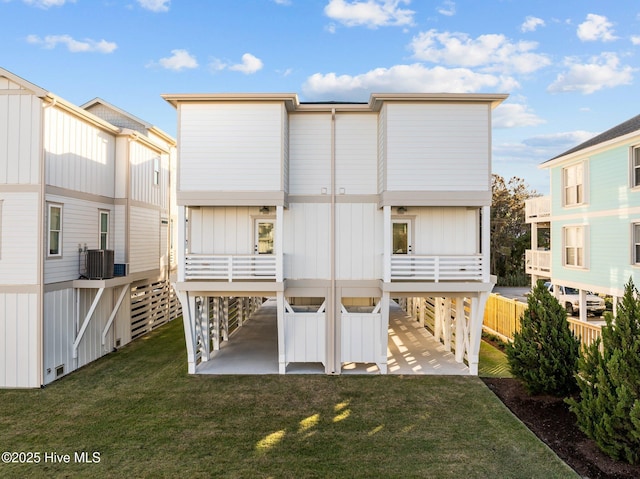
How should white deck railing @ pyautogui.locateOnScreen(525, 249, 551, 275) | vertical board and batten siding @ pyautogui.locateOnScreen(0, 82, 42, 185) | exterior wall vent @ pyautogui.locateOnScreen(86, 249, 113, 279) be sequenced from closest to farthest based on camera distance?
vertical board and batten siding @ pyautogui.locateOnScreen(0, 82, 42, 185) < exterior wall vent @ pyautogui.locateOnScreen(86, 249, 113, 279) < white deck railing @ pyautogui.locateOnScreen(525, 249, 551, 275)

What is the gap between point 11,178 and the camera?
9156 mm

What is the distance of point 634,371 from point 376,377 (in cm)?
572

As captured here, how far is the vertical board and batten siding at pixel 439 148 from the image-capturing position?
982 centimetres

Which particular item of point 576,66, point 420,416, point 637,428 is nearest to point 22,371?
point 420,416

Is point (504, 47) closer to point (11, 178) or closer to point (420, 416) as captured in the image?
point (420, 416)

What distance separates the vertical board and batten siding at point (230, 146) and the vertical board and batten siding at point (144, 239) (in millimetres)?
4548

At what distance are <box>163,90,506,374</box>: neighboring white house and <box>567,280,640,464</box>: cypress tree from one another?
3754 mm

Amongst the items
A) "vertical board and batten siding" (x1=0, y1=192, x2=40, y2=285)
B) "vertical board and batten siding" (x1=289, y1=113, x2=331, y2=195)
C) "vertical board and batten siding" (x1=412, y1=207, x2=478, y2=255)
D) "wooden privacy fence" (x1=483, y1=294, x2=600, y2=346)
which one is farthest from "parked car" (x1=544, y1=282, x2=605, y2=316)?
"vertical board and batten siding" (x1=0, y1=192, x2=40, y2=285)

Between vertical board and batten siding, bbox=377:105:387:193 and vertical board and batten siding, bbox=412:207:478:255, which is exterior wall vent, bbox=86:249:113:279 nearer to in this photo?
vertical board and batten siding, bbox=377:105:387:193

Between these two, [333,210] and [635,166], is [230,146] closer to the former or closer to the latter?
[333,210]

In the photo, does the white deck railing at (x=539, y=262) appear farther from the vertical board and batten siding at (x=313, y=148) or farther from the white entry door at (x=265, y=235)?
the white entry door at (x=265, y=235)

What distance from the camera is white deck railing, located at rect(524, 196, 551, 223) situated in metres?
17.9

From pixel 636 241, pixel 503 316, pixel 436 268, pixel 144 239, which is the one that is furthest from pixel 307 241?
pixel 636 241

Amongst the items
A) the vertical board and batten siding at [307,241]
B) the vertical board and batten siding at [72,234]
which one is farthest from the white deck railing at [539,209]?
the vertical board and batten siding at [72,234]
